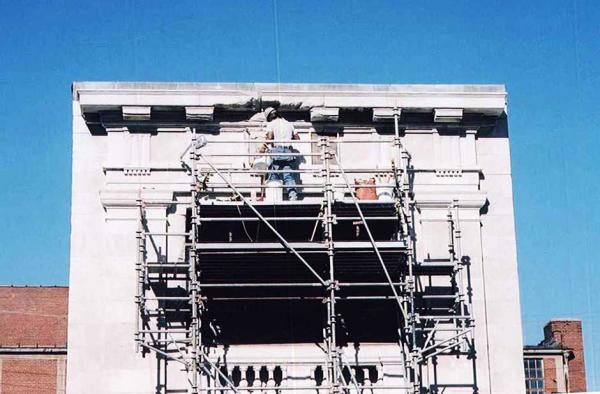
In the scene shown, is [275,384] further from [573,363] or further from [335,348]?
[573,363]

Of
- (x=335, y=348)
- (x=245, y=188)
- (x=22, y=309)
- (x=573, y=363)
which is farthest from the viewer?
(x=22, y=309)

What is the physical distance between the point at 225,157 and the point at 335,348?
4.58m

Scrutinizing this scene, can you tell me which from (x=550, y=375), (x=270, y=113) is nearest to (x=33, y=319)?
(x=550, y=375)

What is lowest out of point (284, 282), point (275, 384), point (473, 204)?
point (275, 384)

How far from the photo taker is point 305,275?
80.4ft

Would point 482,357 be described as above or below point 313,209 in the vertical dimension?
below

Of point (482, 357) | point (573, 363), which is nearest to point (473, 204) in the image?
point (482, 357)

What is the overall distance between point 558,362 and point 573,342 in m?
1.24

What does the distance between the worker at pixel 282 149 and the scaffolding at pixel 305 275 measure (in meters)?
0.34

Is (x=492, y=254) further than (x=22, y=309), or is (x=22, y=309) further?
(x=22, y=309)

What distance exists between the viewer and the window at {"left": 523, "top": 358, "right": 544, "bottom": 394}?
2066 inches

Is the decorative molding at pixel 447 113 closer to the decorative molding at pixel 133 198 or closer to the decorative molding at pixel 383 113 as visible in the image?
the decorative molding at pixel 383 113

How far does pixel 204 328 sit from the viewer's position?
24594 millimetres

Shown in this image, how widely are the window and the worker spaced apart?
1153 inches
